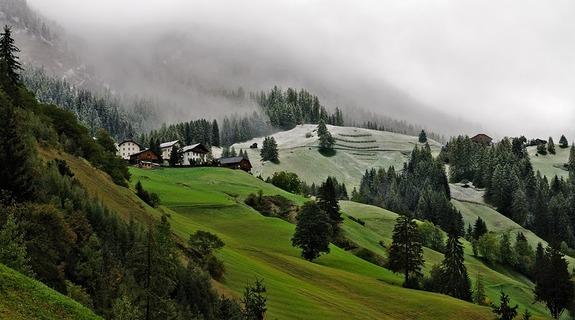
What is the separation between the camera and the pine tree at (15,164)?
43.1m

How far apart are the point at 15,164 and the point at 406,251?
71.6 meters

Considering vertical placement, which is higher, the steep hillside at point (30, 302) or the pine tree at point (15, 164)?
the pine tree at point (15, 164)

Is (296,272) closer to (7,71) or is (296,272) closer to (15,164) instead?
(15,164)

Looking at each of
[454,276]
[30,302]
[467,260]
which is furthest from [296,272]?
[467,260]

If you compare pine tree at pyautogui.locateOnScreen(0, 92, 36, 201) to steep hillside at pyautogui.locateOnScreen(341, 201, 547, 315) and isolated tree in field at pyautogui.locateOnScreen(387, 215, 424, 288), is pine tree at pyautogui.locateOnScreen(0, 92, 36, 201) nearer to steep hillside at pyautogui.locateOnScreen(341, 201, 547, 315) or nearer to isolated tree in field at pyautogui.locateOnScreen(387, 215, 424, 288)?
isolated tree in field at pyautogui.locateOnScreen(387, 215, 424, 288)

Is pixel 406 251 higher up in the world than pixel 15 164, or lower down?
lower down

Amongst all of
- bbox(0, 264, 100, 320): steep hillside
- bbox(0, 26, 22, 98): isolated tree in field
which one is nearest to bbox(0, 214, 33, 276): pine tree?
bbox(0, 264, 100, 320): steep hillside

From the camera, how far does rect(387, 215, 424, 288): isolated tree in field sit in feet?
329

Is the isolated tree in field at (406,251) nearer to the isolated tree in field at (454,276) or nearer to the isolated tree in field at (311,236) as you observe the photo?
the isolated tree in field at (454,276)


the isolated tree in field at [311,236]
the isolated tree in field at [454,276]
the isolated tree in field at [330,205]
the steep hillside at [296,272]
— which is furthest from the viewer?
the isolated tree in field at [330,205]

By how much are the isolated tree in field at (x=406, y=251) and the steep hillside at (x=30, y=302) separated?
76.8 m

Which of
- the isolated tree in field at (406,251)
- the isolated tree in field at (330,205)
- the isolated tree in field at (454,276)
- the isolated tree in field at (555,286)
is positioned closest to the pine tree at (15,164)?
the isolated tree in field at (406,251)

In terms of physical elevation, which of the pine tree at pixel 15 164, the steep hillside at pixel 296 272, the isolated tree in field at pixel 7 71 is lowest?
the steep hillside at pixel 296 272

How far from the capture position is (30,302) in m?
26.9
